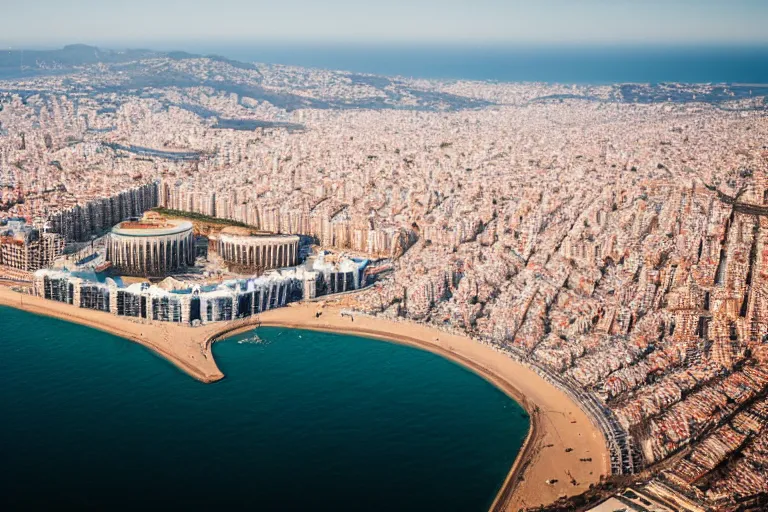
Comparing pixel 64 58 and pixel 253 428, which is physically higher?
pixel 64 58

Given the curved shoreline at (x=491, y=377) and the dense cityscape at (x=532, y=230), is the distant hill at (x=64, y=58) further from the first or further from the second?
the curved shoreline at (x=491, y=377)

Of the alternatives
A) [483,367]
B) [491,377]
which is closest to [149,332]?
[483,367]

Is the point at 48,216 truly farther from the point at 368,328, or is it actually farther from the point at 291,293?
the point at 368,328

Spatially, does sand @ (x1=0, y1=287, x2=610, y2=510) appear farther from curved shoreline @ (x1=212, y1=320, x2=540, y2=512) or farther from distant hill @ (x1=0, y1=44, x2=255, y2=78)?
distant hill @ (x1=0, y1=44, x2=255, y2=78)

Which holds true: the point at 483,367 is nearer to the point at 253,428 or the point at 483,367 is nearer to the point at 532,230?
the point at 253,428

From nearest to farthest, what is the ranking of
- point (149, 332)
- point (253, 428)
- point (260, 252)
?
point (253, 428)
point (149, 332)
point (260, 252)

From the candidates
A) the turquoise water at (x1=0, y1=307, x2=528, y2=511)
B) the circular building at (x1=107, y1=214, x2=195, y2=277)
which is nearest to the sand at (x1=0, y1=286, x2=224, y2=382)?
the turquoise water at (x1=0, y1=307, x2=528, y2=511)

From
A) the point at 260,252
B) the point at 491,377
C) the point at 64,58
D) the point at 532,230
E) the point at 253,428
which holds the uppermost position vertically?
the point at 64,58

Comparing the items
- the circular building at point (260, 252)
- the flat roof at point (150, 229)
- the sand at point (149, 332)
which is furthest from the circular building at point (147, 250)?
the sand at point (149, 332)
